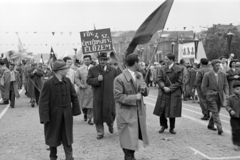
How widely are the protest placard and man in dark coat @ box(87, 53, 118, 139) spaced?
274cm

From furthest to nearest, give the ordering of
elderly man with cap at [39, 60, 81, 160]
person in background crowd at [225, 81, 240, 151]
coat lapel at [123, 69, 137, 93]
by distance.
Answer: person in background crowd at [225, 81, 240, 151], coat lapel at [123, 69, 137, 93], elderly man with cap at [39, 60, 81, 160]

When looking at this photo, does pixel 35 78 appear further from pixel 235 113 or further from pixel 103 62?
pixel 235 113

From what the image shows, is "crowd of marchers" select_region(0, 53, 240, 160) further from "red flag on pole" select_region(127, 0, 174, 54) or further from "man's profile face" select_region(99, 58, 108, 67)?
"red flag on pole" select_region(127, 0, 174, 54)

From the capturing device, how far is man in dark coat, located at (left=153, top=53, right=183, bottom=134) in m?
8.22

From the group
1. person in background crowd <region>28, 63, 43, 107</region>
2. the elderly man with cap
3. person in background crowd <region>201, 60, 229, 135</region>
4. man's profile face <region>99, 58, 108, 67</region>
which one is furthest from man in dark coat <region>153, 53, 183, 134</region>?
person in background crowd <region>28, 63, 43, 107</region>

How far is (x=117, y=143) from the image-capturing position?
7.42 m

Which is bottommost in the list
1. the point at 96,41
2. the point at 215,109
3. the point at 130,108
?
the point at 215,109

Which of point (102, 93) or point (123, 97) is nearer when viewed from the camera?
point (123, 97)

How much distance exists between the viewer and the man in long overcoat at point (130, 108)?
5.57 m

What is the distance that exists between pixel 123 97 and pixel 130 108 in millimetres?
253

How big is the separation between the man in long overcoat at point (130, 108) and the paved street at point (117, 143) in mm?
717

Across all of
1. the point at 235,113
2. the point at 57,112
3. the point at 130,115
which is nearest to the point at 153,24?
the point at 130,115

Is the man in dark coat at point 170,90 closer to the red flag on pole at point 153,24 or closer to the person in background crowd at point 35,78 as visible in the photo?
the red flag on pole at point 153,24

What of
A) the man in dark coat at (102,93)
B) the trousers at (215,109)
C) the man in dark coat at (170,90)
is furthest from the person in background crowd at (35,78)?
the trousers at (215,109)
